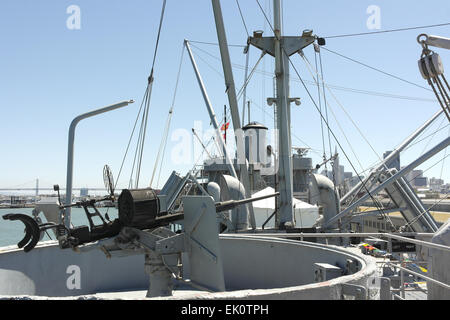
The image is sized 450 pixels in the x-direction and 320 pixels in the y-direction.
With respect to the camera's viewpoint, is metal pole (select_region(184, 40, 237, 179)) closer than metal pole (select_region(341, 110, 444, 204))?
Yes

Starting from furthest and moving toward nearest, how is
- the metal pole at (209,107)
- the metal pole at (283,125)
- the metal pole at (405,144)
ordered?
1. the metal pole at (405,144)
2. the metal pole at (209,107)
3. the metal pole at (283,125)

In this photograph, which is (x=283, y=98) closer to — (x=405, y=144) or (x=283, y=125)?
(x=283, y=125)

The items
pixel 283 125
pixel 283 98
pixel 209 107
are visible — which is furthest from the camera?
pixel 209 107

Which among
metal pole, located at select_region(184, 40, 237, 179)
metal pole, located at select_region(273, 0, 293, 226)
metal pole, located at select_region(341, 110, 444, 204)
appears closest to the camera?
metal pole, located at select_region(273, 0, 293, 226)

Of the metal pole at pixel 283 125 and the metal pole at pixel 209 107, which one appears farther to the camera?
the metal pole at pixel 209 107

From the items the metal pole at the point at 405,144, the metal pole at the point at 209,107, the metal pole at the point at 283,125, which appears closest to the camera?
the metal pole at the point at 283,125

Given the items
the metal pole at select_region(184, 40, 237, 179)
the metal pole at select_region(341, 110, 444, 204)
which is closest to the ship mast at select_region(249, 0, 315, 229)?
the metal pole at select_region(184, 40, 237, 179)

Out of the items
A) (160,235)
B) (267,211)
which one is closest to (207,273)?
(160,235)

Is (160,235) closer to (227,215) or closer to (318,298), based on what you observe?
(318,298)

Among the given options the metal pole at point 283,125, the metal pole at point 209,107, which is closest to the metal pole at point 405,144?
the metal pole at point 283,125

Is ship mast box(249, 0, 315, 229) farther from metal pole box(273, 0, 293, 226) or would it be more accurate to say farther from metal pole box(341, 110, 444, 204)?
metal pole box(341, 110, 444, 204)

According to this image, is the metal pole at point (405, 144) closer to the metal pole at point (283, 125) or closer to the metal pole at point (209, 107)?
the metal pole at point (283, 125)

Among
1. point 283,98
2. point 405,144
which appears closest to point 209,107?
point 283,98

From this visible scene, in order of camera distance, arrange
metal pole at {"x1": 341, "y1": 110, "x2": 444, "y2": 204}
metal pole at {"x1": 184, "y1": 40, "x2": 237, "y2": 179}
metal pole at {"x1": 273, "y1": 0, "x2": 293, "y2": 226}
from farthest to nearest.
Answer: metal pole at {"x1": 341, "y1": 110, "x2": 444, "y2": 204}, metal pole at {"x1": 184, "y1": 40, "x2": 237, "y2": 179}, metal pole at {"x1": 273, "y1": 0, "x2": 293, "y2": 226}
